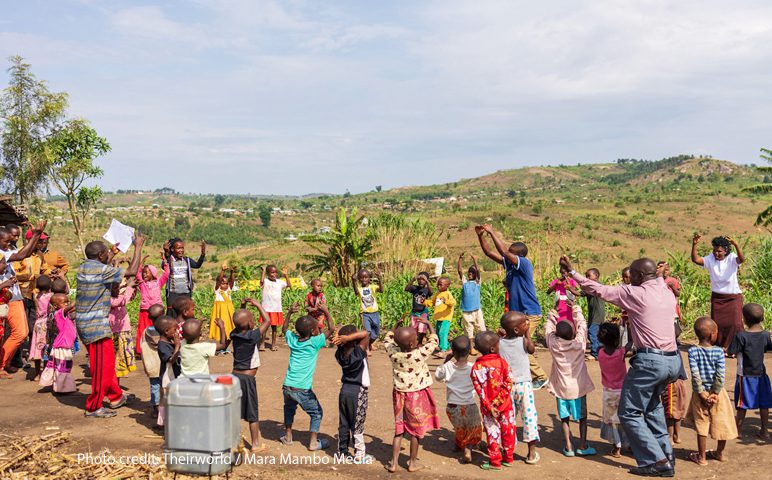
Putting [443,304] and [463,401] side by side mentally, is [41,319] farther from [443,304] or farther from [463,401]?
[463,401]

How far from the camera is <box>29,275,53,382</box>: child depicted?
8.07 metres

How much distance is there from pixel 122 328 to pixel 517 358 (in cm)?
499

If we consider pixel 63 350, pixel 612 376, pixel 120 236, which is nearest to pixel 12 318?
pixel 63 350

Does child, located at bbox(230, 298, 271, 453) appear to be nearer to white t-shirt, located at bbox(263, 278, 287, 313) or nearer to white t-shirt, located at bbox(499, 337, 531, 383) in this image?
white t-shirt, located at bbox(499, 337, 531, 383)

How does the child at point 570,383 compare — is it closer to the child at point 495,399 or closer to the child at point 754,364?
the child at point 495,399

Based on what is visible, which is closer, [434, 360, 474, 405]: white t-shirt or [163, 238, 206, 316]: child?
[434, 360, 474, 405]: white t-shirt

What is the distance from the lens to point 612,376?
560cm

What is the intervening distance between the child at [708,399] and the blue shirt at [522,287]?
5.30 ft

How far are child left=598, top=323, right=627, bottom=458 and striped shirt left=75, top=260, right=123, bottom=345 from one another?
4881 mm

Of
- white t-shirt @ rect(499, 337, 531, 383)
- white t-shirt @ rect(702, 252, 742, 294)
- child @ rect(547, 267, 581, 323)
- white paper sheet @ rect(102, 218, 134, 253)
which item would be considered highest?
white paper sheet @ rect(102, 218, 134, 253)

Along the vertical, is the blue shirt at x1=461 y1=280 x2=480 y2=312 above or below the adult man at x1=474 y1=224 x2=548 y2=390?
below

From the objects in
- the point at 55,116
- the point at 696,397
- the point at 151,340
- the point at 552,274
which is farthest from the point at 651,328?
the point at 55,116

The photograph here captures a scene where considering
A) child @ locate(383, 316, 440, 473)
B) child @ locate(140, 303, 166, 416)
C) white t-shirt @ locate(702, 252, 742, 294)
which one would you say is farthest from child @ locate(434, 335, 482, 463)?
white t-shirt @ locate(702, 252, 742, 294)

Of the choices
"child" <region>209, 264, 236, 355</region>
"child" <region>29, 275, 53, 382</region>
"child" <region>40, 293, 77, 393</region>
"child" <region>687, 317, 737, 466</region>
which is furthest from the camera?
"child" <region>209, 264, 236, 355</region>
